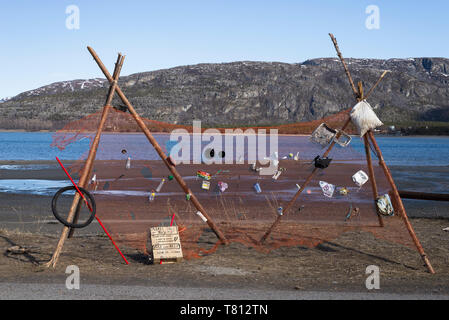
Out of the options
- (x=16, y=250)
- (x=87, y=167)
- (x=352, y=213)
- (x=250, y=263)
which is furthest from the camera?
(x=352, y=213)

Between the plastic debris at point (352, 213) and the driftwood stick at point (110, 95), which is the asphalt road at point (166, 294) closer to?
the driftwood stick at point (110, 95)

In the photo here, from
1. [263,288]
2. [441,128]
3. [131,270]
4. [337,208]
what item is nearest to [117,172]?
[337,208]

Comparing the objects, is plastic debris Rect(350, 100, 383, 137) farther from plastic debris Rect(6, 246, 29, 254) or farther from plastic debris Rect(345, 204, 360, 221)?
plastic debris Rect(6, 246, 29, 254)

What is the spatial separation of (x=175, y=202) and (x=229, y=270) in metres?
10.7

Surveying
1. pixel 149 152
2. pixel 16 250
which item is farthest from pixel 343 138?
pixel 149 152

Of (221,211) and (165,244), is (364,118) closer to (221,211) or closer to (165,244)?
(165,244)

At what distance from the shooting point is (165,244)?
10.4m

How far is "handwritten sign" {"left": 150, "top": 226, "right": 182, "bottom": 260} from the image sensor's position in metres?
10.2

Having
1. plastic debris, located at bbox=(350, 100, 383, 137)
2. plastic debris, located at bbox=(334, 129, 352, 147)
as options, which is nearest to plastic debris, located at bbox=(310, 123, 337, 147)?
plastic debris, located at bbox=(334, 129, 352, 147)

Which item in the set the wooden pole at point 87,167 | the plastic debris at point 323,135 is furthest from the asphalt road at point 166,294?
the plastic debris at point 323,135

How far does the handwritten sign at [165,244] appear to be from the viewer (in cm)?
1020

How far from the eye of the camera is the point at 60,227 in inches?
595

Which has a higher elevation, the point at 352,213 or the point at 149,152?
the point at 149,152
